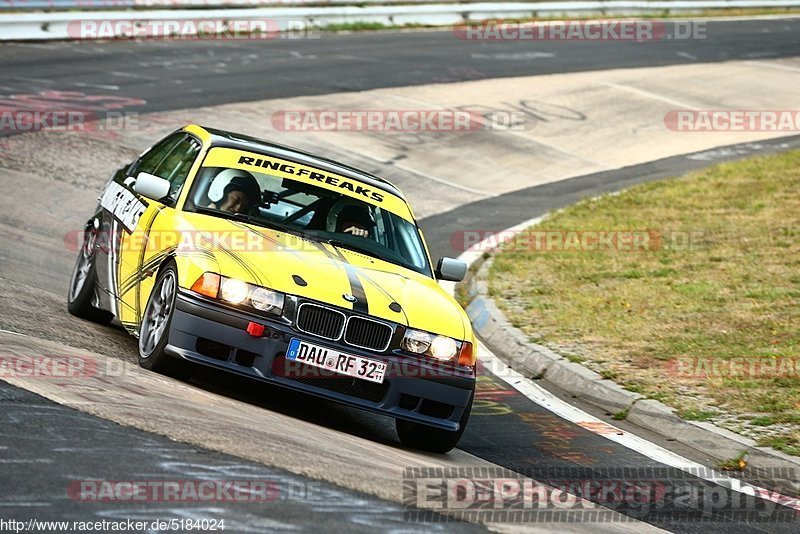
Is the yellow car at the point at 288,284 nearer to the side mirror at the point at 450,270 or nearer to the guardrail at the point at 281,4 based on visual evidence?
the side mirror at the point at 450,270

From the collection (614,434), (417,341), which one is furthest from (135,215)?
(614,434)

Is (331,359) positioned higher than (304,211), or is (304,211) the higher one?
(304,211)

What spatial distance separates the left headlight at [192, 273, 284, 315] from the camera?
748cm

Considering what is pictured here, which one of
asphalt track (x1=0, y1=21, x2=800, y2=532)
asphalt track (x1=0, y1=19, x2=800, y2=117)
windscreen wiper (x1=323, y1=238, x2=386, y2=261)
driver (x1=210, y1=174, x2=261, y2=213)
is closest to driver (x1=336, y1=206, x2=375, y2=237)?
windscreen wiper (x1=323, y1=238, x2=386, y2=261)

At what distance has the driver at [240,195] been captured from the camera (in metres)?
8.72

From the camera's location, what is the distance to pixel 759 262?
1428 cm

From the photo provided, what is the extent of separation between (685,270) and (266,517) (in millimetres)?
9565

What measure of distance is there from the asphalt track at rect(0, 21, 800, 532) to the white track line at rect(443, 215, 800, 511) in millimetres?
131

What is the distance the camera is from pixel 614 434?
9.08 m

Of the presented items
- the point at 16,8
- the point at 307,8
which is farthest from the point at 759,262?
the point at 307,8

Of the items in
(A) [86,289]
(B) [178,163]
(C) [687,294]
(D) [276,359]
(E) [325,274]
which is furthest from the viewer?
(C) [687,294]

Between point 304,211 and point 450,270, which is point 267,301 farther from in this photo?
point 450,270

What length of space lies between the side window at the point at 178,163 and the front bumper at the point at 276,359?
1.57m

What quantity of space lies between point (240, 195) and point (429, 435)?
2118mm
